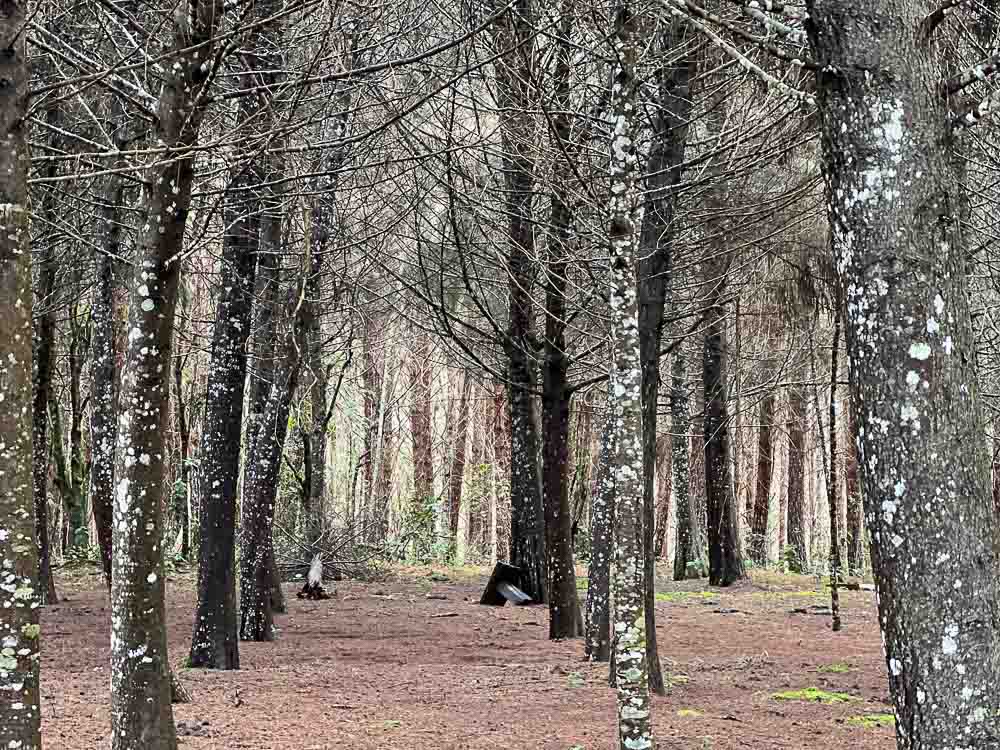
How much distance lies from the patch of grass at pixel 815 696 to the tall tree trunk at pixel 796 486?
16124mm

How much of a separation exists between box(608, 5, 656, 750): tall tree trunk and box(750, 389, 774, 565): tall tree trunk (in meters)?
17.9

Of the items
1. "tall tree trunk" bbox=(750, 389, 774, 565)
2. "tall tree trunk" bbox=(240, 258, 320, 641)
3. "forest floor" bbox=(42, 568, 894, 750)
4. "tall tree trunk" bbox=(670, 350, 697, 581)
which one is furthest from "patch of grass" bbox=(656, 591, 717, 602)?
"tall tree trunk" bbox=(240, 258, 320, 641)

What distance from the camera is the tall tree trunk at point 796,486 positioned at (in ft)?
83.0

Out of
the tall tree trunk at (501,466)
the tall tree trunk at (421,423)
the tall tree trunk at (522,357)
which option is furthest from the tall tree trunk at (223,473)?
the tall tree trunk at (421,423)

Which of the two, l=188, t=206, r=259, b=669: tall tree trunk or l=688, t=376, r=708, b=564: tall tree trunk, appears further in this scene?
l=688, t=376, r=708, b=564: tall tree trunk

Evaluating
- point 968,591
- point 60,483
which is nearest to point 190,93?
point 968,591

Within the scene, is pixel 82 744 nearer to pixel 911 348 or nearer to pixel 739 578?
pixel 911 348

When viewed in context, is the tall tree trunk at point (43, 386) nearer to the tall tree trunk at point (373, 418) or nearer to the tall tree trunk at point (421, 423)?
the tall tree trunk at point (373, 418)

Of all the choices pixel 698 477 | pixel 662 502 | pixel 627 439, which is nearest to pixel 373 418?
pixel 662 502

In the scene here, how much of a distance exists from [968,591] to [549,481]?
8.46 metres

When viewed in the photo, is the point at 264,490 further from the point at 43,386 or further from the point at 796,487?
the point at 796,487

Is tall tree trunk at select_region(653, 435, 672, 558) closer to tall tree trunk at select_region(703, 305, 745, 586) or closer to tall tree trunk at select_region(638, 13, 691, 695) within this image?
tall tree trunk at select_region(703, 305, 745, 586)

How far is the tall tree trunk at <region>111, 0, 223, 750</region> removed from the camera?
19.5 feet

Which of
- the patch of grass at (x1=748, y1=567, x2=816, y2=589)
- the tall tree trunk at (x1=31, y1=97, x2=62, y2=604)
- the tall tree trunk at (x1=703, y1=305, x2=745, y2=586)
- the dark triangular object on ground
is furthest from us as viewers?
the patch of grass at (x1=748, y1=567, x2=816, y2=589)
